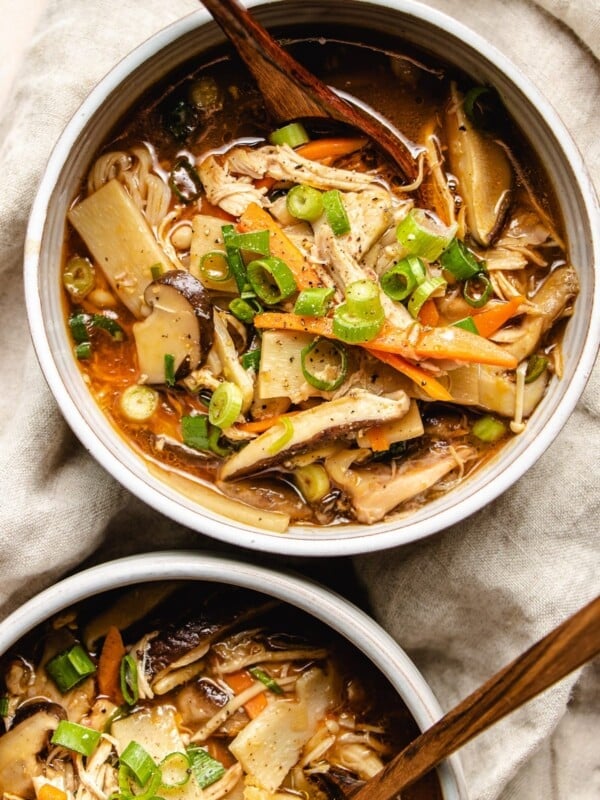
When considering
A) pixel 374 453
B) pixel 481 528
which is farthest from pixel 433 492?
pixel 481 528

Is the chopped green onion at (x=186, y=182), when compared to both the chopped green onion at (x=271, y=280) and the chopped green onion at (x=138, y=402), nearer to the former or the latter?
the chopped green onion at (x=271, y=280)

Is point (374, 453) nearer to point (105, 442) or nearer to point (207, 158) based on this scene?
point (105, 442)

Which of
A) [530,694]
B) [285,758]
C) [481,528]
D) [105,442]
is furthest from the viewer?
[481,528]

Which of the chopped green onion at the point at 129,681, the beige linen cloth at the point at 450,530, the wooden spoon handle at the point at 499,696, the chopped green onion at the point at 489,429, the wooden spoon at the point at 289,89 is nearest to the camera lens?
the wooden spoon handle at the point at 499,696

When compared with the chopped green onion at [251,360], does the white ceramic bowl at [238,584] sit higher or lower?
lower

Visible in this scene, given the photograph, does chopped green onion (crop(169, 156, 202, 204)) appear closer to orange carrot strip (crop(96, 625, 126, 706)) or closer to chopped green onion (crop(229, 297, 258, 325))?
chopped green onion (crop(229, 297, 258, 325))

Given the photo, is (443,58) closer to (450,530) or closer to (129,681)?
(450,530)

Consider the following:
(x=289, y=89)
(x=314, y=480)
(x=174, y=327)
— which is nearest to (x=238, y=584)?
(x=314, y=480)

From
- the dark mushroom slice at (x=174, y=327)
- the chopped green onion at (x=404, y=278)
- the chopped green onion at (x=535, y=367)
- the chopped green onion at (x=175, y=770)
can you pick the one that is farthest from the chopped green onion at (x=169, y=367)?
the chopped green onion at (x=175, y=770)
